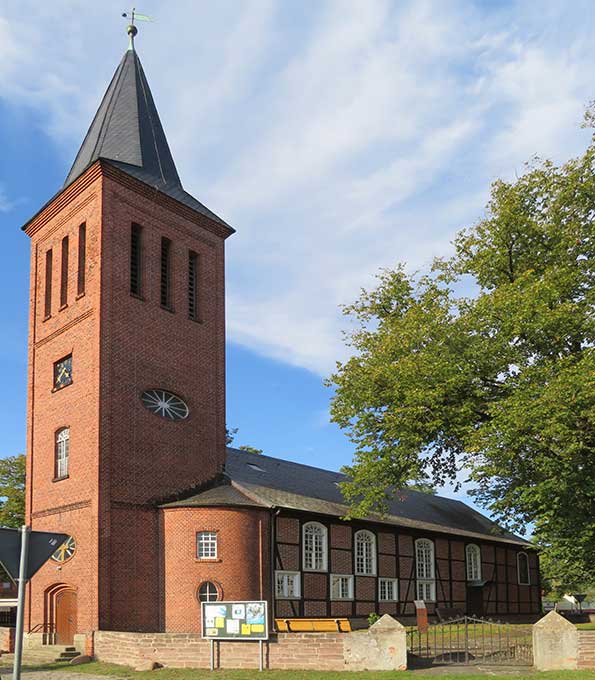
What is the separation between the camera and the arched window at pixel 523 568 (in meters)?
42.1

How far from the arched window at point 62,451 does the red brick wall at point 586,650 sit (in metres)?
17.3

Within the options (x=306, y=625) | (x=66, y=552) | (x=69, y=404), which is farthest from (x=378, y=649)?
(x=69, y=404)

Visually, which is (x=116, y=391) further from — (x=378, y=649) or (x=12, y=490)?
(x=12, y=490)

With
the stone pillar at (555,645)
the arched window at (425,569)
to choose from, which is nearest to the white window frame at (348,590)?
the arched window at (425,569)

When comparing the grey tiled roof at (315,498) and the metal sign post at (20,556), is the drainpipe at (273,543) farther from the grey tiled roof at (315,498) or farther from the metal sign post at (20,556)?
the metal sign post at (20,556)

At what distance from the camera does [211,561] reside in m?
24.9

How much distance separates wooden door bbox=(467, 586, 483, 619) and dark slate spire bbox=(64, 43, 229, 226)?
2105 centimetres

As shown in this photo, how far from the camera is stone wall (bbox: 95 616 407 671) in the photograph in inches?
684

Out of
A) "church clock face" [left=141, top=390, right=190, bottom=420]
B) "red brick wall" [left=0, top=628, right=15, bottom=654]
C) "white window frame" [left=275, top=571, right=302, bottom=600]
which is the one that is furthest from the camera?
"church clock face" [left=141, top=390, right=190, bottom=420]

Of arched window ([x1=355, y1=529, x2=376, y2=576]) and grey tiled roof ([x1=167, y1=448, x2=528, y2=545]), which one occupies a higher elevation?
grey tiled roof ([x1=167, y1=448, x2=528, y2=545])

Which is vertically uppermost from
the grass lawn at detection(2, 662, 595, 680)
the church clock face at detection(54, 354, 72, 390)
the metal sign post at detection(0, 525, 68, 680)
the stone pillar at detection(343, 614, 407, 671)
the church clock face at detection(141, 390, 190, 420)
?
the church clock face at detection(54, 354, 72, 390)

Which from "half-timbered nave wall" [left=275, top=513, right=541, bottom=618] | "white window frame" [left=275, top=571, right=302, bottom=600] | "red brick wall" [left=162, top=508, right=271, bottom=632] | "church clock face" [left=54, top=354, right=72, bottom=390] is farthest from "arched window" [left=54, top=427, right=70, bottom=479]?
"white window frame" [left=275, top=571, right=302, bottom=600]

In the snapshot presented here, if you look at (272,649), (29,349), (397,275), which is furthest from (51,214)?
(272,649)

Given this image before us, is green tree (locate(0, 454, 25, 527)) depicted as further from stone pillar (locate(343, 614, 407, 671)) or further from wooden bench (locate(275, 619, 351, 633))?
stone pillar (locate(343, 614, 407, 671))
